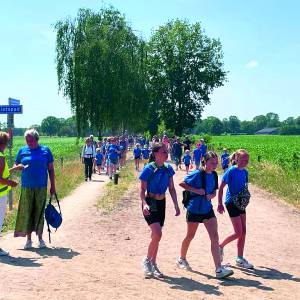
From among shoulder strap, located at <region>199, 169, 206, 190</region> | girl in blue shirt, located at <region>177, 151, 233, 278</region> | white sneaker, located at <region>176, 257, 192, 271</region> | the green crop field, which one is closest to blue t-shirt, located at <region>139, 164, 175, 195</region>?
girl in blue shirt, located at <region>177, 151, 233, 278</region>

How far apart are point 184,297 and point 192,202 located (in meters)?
1.44

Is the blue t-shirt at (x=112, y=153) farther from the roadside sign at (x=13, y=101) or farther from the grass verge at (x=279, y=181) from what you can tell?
the roadside sign at (x=13, y=101)

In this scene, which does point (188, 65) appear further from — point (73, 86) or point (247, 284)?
point (247, 284)

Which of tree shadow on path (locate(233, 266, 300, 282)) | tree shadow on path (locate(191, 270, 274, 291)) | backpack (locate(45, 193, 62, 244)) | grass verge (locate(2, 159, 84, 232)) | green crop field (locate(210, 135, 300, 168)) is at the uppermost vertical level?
backpack (locate(45, 193, 62, 244))

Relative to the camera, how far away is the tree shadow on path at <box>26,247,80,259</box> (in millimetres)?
7519

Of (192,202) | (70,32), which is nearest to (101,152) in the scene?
(70,32)

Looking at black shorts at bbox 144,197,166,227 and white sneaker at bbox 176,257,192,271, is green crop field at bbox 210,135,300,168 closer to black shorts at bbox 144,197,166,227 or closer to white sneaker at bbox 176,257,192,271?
white sneaker at bbox 176,257,192,271

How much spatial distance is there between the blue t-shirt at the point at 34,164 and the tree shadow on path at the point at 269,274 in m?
3.43

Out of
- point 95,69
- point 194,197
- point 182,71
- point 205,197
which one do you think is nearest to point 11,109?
point 194,197

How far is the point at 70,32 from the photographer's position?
33.2 meters

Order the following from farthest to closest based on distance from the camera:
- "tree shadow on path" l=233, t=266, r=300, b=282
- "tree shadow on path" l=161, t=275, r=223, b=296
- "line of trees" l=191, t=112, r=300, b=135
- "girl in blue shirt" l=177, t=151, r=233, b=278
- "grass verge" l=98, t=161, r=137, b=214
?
"line of trees" l=191, t=112, r=300, b=135 → "grass verge" l=98, t=161, r=137, b=214 → "tree shadow on path" l=233, t=266, r=300, b=282 → "girl in blue shirt" l=177, t=151, r=233, b=278 → "tree shadow on path" l=161, t=275, r=223, b=296

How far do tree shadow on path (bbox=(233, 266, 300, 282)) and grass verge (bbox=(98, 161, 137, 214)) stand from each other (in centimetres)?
581

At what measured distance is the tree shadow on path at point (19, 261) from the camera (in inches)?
271

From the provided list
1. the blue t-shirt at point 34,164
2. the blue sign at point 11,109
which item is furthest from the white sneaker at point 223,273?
the blue sign at point 11,109
